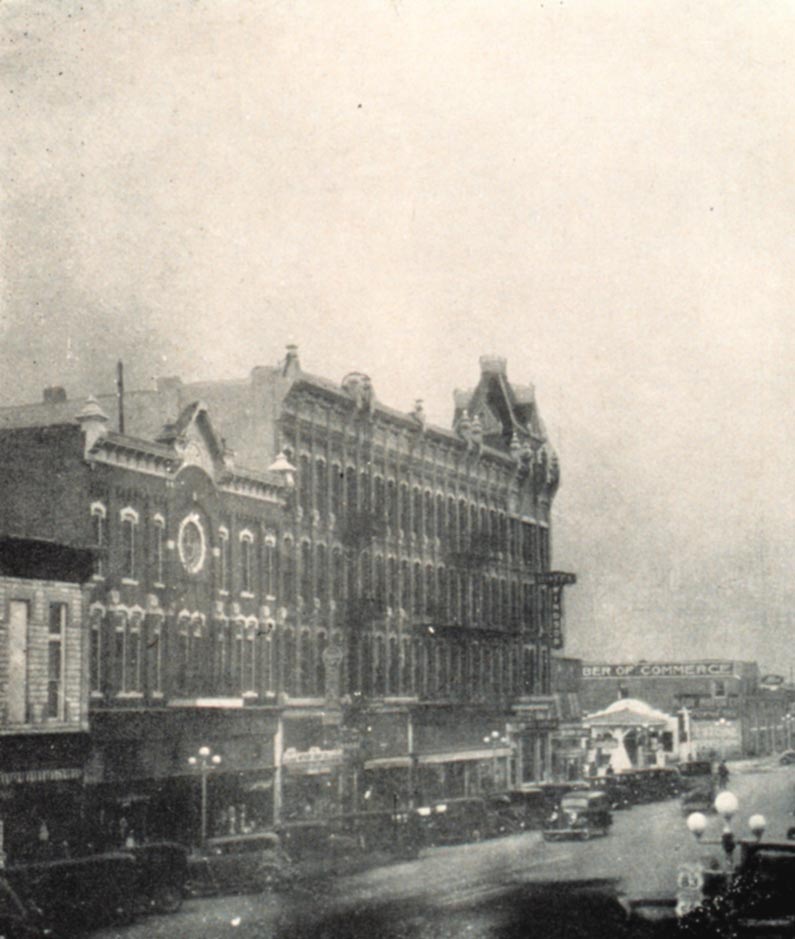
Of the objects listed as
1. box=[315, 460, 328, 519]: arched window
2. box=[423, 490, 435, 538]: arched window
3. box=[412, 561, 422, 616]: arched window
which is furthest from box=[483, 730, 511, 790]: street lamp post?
box=[315, 460, 328, 519]: arched window

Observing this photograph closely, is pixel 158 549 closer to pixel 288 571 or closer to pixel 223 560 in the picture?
pixel 223 560

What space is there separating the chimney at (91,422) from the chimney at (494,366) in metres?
19.0

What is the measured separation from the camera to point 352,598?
157 ft

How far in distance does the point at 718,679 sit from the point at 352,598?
67.4m

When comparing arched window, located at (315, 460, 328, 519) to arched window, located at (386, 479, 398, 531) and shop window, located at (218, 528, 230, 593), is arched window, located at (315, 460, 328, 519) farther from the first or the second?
shop window, located at (218, 528, 230, 593)

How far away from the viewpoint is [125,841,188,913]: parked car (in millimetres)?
28344

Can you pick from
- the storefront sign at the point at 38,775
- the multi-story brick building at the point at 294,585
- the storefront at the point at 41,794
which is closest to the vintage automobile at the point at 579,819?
the multi-story brick building at the point at 294,585

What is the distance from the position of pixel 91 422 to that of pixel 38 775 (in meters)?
7.98

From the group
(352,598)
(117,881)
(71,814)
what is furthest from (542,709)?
(117,881)

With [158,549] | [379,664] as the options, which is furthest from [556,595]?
[158,549]

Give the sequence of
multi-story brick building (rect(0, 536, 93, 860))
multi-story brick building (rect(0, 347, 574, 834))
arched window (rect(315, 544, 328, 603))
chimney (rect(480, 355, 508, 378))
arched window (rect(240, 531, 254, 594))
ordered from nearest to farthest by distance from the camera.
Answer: multi-story brick building (rect(0, 536, 93, 860)) < multi-story brick building (rect(0, 347, 574, 834)) < arched window (rect(240, 531, 254, 594)) < arched window (rect(315, 544, 328, 603)) < chimney (rect(480, 355, 508, 378))

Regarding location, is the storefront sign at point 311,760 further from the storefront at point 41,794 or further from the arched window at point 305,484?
the storefront at point 41,794

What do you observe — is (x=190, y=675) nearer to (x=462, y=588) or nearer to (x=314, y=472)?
(x=314, y=472)

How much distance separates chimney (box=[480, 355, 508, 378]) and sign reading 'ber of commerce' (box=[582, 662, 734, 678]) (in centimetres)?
5330
